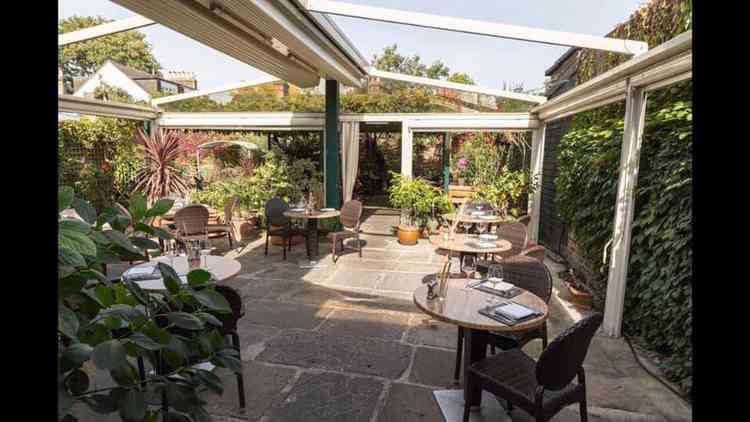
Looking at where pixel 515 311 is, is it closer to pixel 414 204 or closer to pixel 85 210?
pixel 85 210

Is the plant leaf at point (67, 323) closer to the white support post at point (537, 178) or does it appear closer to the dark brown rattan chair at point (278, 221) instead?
the dark brown rattan chair at point (278, 221)

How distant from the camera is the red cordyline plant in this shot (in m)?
8.41

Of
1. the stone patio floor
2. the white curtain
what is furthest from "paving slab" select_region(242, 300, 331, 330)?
the white curtain

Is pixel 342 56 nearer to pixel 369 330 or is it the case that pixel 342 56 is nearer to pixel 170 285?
pixel 369 330

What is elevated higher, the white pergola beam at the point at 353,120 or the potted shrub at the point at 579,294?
the white pergola beam at the point at 353,120

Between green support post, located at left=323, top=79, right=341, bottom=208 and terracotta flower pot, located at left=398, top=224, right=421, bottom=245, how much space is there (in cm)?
141

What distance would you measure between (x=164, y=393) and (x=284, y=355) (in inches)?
108

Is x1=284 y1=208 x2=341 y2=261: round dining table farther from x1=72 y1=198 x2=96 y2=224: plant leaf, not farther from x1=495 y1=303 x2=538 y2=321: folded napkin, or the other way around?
x1=72 y1=198 x2=96 y2=224: plant leaf

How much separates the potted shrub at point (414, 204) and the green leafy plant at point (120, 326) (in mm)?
6603

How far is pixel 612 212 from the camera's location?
4.18 m

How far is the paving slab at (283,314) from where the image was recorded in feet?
13.3

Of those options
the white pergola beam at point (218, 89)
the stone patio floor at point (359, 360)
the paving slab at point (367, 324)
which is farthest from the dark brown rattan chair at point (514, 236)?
the white pergola beam at point (218, 89)

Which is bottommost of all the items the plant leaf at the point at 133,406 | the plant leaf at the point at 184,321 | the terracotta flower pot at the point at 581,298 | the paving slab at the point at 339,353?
the paving slab at the point at 339,353

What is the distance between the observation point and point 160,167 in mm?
8547
